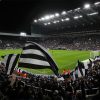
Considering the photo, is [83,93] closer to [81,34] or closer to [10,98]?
[10,98]

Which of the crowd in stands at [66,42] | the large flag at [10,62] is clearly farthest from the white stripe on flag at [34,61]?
the crowd in stands at [66,42]

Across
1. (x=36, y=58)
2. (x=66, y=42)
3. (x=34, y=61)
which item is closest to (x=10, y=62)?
(x=34, y=61)

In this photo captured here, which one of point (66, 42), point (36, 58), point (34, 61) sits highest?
point (66, 42)

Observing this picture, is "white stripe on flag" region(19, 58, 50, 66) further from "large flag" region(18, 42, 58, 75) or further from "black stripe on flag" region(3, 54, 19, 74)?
"black stripe on flag" region(3, 54, 19, 74)

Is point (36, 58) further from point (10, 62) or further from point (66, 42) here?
point (66, 42)

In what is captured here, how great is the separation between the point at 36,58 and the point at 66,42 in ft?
204

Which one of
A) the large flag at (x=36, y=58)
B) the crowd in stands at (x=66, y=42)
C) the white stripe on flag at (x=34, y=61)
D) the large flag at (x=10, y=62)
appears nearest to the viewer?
the large flag at (x=36, y=58)

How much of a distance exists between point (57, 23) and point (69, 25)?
4.20m

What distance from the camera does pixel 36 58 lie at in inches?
320

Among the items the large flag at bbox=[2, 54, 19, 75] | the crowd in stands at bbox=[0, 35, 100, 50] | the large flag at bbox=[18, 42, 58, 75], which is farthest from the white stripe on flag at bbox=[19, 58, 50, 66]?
the crowd in stands at bbox=[0, 35, 100, 50]

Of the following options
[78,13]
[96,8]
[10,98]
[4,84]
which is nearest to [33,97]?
[10,98]

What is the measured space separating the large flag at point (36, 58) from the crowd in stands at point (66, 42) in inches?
1745

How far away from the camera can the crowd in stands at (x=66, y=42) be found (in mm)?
57547

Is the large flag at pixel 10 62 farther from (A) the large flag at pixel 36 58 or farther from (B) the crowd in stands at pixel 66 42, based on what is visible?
(B) the crowd in stands at pixel 66 42
